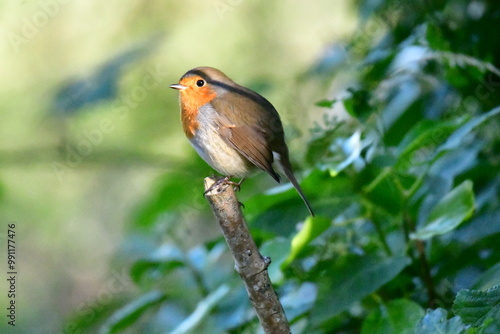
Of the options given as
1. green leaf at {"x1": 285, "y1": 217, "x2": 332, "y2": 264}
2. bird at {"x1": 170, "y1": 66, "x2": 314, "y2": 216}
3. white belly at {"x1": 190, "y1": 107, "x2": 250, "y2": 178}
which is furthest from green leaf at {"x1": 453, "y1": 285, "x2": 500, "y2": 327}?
white belly at {"x1": 190, "y1": 107, "x2": 250, "y2": 178}

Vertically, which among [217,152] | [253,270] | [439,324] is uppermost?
[217,152]

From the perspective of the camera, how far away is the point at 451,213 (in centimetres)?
212

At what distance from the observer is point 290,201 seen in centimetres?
249

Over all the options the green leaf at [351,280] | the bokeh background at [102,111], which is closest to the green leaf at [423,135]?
the green leaf at [351,280]

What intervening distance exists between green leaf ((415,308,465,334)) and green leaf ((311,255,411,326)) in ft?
1.76

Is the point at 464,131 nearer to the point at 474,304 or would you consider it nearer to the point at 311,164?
the point at 474,304

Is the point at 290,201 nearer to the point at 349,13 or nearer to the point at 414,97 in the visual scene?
the point at 414,97

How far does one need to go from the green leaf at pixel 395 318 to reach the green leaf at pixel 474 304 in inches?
17.1

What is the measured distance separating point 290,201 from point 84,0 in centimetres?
448

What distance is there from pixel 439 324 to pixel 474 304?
121mm

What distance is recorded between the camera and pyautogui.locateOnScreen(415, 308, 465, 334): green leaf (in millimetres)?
1543

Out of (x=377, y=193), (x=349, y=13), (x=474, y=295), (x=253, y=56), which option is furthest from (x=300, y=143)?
(x=253, y=56)

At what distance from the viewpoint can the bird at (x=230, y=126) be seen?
99.8 inches

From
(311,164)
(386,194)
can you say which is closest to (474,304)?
(386,194)
